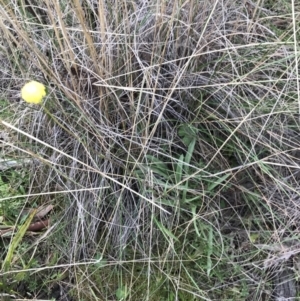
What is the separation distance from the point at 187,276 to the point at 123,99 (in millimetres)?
379

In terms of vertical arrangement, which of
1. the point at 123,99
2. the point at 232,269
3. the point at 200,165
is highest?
the point at 123,99

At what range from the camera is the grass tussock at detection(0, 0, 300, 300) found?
0.96 meters

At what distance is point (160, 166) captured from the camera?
3.22 ft

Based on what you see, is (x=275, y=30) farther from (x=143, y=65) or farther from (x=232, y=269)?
(x=232, y=269)

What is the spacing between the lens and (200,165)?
0.99 m

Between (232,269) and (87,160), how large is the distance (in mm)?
362

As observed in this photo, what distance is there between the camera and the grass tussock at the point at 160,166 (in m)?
0.96

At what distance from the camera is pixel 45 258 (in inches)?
39.6

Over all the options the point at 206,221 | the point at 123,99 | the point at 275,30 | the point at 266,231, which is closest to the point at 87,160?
the point at 123,99

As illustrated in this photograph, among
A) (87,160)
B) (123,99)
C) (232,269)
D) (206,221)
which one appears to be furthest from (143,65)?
(232,269)

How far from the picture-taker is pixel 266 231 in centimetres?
97

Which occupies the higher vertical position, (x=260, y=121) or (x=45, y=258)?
(x=260, y=121)

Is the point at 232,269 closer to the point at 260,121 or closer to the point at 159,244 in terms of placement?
the point at 159,244

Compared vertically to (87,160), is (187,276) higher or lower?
lower
